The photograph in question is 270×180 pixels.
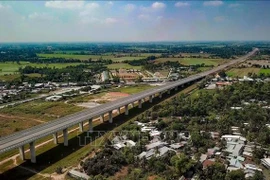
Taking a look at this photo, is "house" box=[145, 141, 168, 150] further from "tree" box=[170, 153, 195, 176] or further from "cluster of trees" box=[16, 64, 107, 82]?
"cluster of trees" box=[16, 64, 107, 82]

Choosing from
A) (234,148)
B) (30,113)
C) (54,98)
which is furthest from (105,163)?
(54,98)

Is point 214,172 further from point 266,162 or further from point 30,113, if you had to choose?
point 30,113

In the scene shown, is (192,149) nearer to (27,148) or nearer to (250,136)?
(250,136)

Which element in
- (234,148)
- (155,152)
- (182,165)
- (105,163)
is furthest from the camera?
(234,148)

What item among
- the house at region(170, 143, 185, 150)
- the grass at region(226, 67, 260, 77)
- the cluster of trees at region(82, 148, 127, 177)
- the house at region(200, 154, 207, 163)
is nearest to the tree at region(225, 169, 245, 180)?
the house at region(200, 154, 207, 163)

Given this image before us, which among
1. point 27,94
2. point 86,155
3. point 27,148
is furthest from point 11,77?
point 86,155

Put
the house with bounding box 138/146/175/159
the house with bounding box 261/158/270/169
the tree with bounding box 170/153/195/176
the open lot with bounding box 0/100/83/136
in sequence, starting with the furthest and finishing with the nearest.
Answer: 1. the open lot with bounding box 0/100/83/136
2. the house with bounding box 138/146/175/159
3. the house with bounding box 261/158/270/169
4. the tree with bounding box 170/153/195/176

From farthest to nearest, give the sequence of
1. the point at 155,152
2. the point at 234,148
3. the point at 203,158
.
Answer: the point at 234,148, the point at 155,152, the point at 203,158

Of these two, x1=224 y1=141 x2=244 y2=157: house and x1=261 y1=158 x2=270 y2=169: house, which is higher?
x1=224 y1=141 x2=244 y2=157: house

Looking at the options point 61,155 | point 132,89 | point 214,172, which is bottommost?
point 61,155

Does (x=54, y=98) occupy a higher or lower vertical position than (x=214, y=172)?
lower

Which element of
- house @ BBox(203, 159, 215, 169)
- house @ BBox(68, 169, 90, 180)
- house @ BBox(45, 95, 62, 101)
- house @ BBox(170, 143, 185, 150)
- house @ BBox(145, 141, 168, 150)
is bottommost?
house @ BBox(68, 169, 90, 180)

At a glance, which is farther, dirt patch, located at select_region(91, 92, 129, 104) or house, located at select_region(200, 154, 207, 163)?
dirt patch, located at select_region(91, 92, 129, 104)

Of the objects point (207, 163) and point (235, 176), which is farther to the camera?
point (207, 163)
